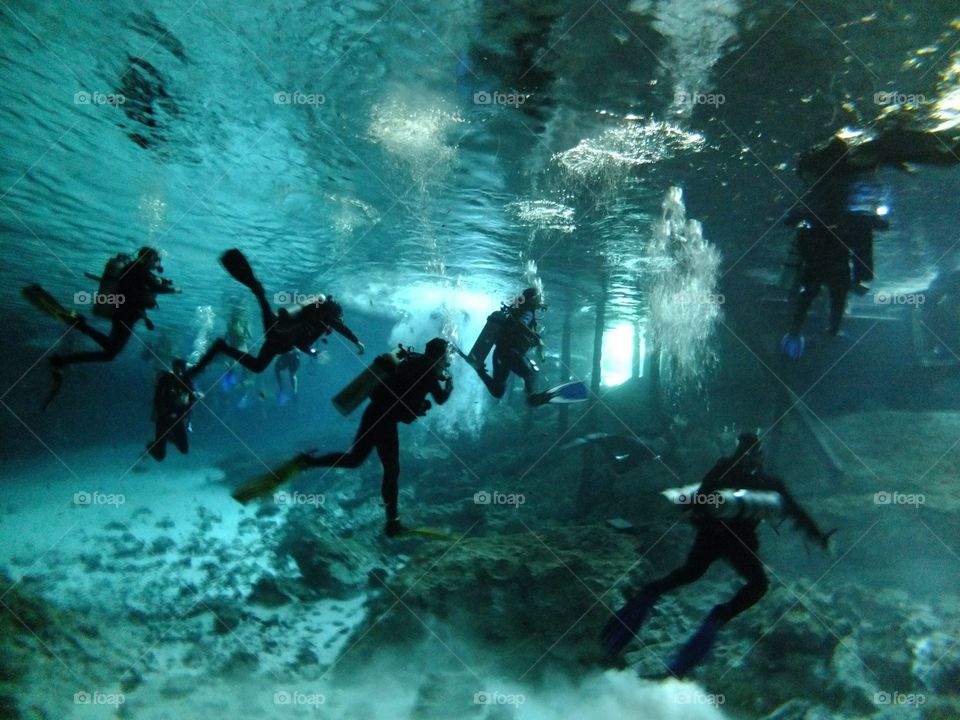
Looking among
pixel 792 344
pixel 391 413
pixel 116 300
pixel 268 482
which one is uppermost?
pixel 792 344

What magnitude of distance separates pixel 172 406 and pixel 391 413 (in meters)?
5.17

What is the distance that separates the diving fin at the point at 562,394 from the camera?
8273 mm

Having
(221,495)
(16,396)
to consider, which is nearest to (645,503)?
(221,495)

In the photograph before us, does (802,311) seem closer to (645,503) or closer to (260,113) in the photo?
(645,503)

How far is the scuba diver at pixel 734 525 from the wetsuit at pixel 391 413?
3353 millimetres

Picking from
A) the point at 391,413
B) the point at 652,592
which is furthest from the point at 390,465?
the point at 652,592

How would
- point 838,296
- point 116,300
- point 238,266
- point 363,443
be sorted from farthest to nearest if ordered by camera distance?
1. point 838,296
2. point 116,300
3. point 363,443
4. point 238,266

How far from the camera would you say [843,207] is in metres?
11.4

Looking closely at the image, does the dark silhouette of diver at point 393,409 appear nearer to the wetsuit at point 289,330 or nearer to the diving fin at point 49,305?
the wetsuit at point 289,330

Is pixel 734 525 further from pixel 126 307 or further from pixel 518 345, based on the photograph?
pixel 126 307

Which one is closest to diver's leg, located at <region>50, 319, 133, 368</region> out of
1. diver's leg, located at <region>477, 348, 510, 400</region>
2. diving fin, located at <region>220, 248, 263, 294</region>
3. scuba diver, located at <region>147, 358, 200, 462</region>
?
scuba diver, located at <region>147, 358, 200, 462</region>

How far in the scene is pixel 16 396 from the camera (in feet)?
120

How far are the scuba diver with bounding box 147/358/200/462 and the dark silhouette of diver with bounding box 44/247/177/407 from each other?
167 cm

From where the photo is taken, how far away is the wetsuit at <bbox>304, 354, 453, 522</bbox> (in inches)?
222
